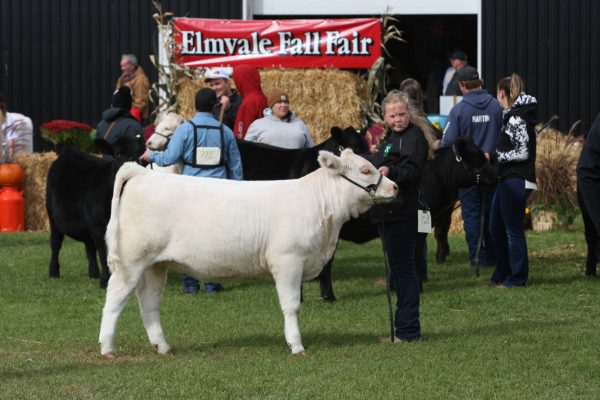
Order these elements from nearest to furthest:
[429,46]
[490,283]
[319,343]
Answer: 1. [319,343]
2. [490,283]
3. [429,46]

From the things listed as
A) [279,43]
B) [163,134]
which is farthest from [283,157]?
[279,43]

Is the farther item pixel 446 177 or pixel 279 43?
pixel 279 43

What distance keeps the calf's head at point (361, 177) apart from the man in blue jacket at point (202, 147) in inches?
104

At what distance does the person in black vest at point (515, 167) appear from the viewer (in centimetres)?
1216

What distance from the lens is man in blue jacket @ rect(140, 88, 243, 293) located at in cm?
1155

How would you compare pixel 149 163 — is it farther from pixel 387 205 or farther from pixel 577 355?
pixel 577 355

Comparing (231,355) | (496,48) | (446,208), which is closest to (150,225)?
(231,355)

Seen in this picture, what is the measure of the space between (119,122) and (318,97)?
407cm

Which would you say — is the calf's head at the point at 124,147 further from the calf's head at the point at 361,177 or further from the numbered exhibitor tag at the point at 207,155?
the calf's head at the point at 361,177

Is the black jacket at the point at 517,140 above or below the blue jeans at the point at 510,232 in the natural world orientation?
above

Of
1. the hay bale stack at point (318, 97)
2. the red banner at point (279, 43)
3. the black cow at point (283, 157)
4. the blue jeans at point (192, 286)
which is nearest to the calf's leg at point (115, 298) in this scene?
the blue jeans at point (192, 286)

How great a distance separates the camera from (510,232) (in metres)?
12.4

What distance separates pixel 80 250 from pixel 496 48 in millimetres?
7865

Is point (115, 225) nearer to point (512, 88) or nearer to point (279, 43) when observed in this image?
point (512, 88)
